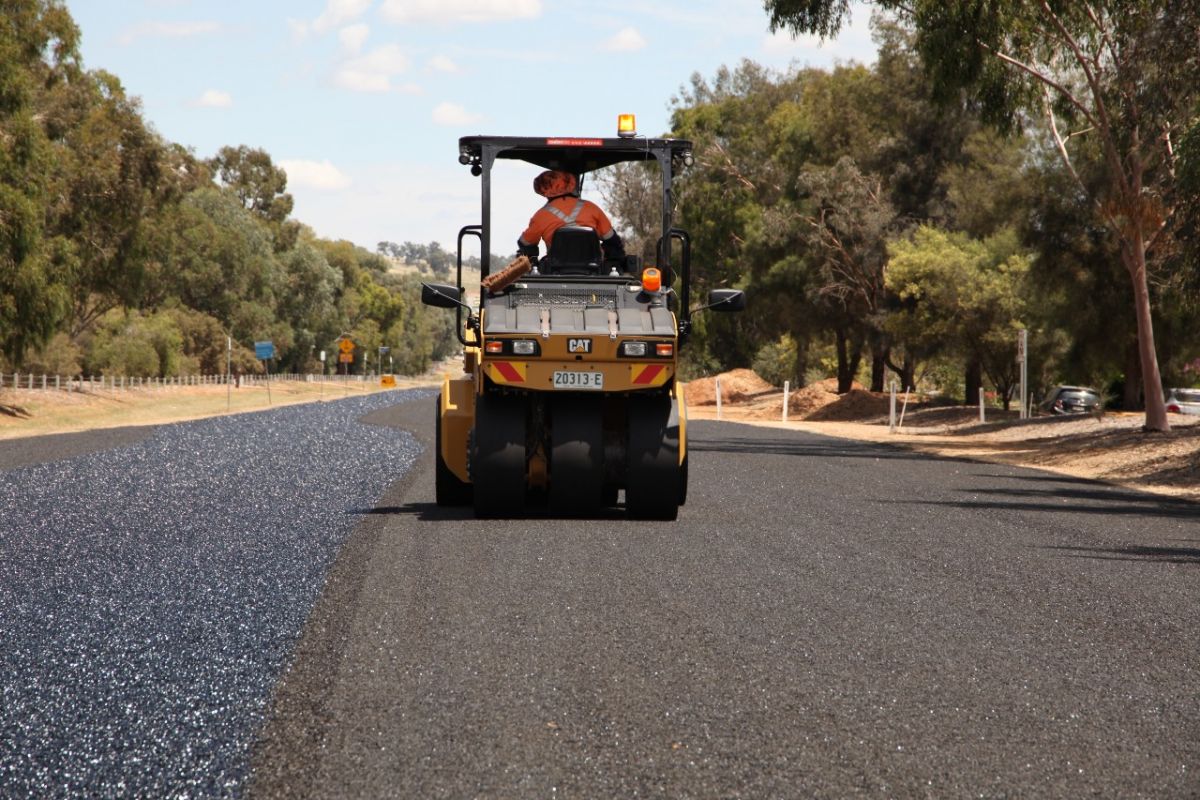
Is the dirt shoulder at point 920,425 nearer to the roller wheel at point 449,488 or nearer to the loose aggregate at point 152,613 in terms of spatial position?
the roller wheel at point 449,488

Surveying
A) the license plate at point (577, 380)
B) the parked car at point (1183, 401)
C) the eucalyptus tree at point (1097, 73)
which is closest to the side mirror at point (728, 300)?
the license plate at point (577, 380)

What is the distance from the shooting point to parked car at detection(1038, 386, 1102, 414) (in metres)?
44.7

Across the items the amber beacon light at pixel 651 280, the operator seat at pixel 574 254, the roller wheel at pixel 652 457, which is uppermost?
the operator seat at pixel 574 254

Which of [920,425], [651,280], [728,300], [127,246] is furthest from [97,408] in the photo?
[728,300]

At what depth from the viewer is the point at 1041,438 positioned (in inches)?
1217

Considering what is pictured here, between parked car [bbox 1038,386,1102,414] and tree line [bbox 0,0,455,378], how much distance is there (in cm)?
2986

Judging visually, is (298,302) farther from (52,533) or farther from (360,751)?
(360,751)

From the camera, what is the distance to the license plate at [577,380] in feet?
40.4

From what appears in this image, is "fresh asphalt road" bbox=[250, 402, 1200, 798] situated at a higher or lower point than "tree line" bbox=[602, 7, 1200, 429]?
lower

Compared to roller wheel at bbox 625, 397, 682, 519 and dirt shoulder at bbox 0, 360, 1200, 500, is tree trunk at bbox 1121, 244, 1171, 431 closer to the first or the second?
dirt shoulder at bbox 0, 360, 1200, 500

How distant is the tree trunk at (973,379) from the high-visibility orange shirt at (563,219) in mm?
36212

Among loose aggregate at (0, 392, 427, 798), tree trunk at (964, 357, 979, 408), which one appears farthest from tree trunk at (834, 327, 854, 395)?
loose aggregate at (0, 392, 427, 798)

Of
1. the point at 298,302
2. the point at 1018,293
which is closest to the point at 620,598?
the point at 1018,293

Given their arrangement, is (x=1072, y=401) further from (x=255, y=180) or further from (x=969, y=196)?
(x=255, y=180)
